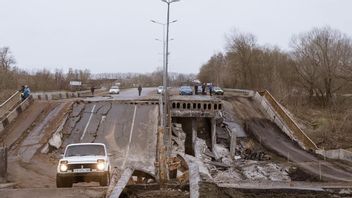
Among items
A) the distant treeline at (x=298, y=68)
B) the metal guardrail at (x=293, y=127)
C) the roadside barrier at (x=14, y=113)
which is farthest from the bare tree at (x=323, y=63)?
the roadside barrier at (x=14, y=113)

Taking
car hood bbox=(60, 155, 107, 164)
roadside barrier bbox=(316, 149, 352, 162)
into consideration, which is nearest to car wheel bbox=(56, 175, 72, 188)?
car hood bbox=(60, 155, 107, 164)

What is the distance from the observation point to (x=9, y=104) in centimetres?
3741

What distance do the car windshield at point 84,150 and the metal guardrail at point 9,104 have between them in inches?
730

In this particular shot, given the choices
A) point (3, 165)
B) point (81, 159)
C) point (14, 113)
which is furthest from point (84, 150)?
point (14, 113)

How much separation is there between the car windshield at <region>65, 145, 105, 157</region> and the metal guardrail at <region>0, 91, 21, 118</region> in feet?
60.8

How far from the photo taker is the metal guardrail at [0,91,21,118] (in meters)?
35.5

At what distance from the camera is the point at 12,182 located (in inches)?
791

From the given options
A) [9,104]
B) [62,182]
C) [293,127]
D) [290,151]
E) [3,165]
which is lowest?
[290,151]

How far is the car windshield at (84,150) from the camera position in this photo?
57.4 ft

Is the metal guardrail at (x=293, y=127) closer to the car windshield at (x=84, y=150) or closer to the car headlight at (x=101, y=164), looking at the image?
the car windshield at (x=84, y=150)

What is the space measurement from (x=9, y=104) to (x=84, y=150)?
21.8 meters

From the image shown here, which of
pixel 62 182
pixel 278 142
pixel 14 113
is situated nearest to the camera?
pixel 62 182

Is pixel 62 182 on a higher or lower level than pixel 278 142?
higher

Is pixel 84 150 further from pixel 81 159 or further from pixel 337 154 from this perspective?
pixel 337 154
